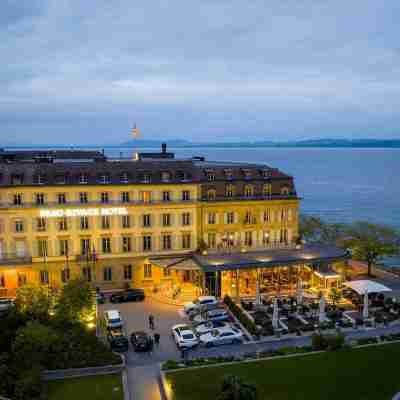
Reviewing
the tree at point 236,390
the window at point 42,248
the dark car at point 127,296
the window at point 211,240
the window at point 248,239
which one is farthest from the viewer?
the window at point 248,239

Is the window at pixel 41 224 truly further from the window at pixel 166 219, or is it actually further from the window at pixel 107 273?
the window at pixel 166 219

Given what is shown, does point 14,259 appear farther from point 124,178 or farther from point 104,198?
point 124,178

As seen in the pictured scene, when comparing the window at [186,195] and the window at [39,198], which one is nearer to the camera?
the window at [39,198]

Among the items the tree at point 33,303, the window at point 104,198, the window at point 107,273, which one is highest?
the window at point 104,198

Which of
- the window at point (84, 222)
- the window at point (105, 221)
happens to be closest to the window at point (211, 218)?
the window at point (105, 221)

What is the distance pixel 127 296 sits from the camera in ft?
167

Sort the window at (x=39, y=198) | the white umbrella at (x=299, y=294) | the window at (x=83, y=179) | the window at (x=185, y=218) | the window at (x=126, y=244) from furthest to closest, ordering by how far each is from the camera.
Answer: the window at (x=185, y=218) → the window at (x=126, y=244) → the window at (x=83, y=179) → the window at (x=39, y=198) → the white umbrella at (x=299, y=294)

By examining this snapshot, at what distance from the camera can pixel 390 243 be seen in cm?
5962

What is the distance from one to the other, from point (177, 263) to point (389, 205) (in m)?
114

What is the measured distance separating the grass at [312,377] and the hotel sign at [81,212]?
2510 centimetres

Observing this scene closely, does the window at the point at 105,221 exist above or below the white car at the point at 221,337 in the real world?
above

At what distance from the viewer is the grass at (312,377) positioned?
29.8 metres

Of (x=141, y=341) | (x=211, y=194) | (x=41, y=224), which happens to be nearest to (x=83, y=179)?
(x=41, y=224)

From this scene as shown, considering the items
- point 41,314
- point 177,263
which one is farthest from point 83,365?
point 177,263
